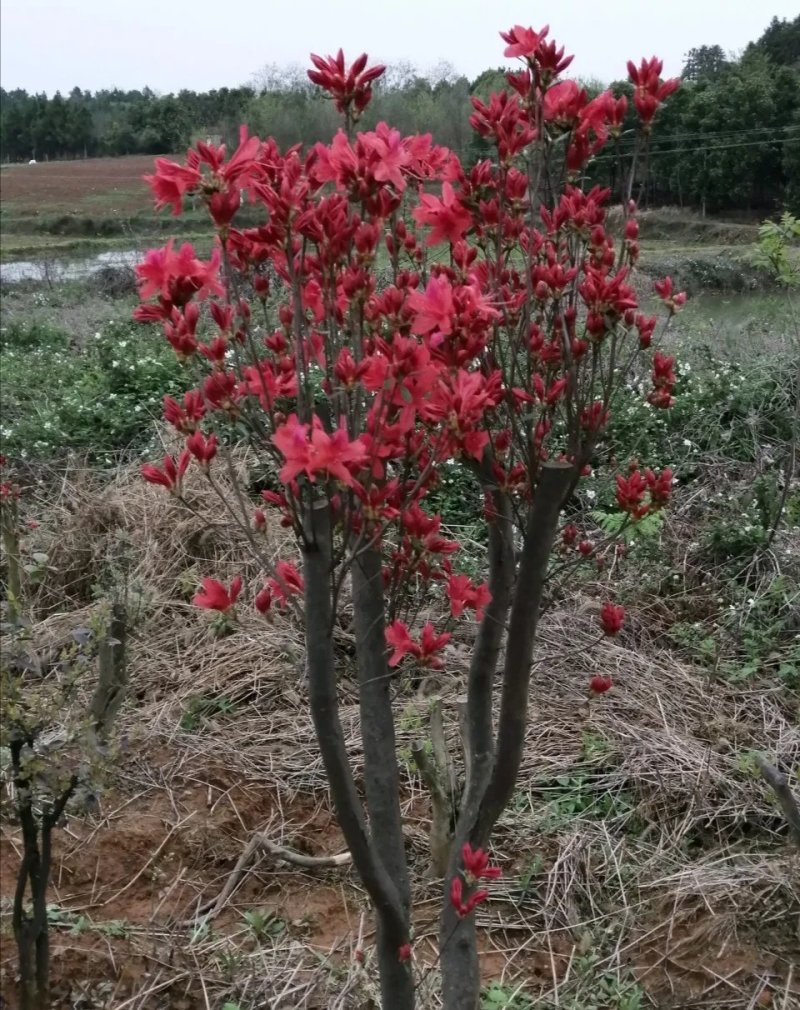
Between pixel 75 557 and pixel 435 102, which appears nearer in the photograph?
pixel 75 557

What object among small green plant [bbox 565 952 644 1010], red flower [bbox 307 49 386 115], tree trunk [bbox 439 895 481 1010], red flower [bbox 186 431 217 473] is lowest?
small green plant [bbox 565 952 644 1010]

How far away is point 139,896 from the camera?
8.23ft

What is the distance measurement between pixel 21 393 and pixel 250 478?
9.11ft

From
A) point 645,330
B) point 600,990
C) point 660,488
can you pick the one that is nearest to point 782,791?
point 600,990

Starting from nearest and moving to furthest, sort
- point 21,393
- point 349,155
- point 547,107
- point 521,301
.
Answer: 1. point 349,155
2. point 547,107
3. point 521,301
4. point 21,393

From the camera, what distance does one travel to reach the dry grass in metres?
2.19

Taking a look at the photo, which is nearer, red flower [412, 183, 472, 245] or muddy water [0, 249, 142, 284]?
red flower [412, 183, 472, 245]

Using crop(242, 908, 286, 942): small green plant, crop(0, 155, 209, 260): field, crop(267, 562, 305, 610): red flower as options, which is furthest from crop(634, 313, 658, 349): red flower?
crop(0, 155, 209, 260): field

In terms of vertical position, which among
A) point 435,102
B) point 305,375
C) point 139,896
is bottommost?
point 139,896

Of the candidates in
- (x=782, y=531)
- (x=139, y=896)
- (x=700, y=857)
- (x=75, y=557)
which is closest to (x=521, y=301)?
(x=700, y=857)

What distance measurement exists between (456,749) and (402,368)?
7.01ft

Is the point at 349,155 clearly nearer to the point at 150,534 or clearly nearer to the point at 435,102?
the point at 150,534

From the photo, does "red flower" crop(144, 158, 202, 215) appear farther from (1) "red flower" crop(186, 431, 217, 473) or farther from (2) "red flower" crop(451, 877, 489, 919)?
(2) "red flower" crop(451, 877, 489, 919)

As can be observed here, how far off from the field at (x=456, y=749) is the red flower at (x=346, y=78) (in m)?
1.17
